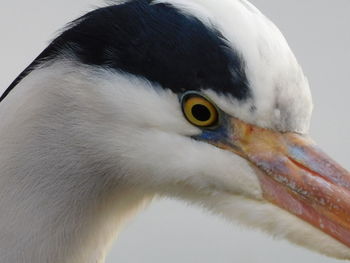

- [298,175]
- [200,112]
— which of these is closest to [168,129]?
[200,112]

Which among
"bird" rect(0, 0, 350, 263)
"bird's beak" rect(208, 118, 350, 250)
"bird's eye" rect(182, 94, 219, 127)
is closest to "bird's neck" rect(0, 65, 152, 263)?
"bird" rect(0, 0, 350, 263)

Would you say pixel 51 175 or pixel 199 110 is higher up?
pixel 199 110

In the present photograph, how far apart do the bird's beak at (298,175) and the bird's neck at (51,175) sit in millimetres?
357

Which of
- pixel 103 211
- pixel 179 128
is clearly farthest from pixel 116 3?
pixel 103 211

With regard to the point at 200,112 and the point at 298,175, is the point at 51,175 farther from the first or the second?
the point at 298,175

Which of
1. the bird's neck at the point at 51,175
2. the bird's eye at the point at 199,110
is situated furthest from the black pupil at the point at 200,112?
the bird's neck at the point at 51,175

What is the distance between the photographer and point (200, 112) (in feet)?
7.92

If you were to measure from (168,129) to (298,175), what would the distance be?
0.38 m

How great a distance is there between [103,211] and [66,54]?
19.1 inches

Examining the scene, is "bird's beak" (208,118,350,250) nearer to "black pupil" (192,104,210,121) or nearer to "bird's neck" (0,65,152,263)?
"black pupil" (192,104,210,121)

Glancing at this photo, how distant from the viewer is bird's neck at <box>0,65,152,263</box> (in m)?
2.53

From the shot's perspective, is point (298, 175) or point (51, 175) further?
point (51, 175)

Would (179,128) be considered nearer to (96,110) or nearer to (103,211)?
(96,110)

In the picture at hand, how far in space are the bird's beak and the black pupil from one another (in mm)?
67
